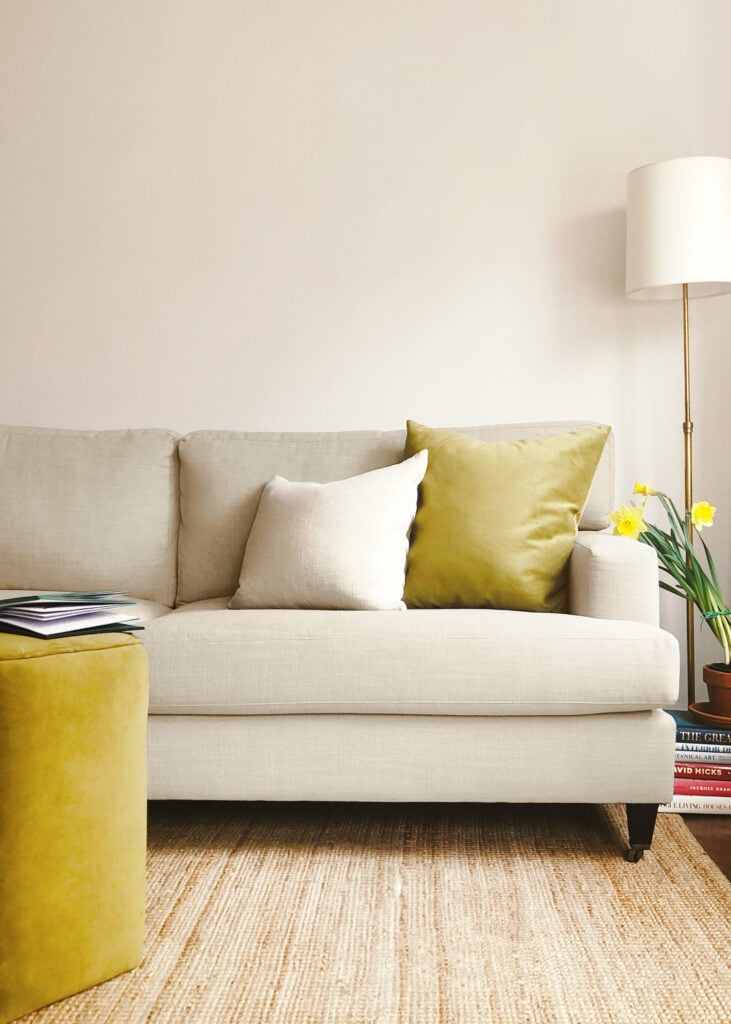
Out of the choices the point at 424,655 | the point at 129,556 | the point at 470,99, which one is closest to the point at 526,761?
the point at 424,655

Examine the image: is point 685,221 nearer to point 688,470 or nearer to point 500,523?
point 688,470

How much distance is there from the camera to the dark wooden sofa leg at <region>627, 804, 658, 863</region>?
6.39 ft

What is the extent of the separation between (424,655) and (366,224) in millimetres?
1801

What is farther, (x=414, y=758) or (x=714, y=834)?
(x=714, y=834)

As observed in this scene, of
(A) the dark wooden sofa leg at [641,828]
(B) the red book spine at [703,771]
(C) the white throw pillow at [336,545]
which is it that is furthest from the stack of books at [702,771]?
(C) the white throw pillow at [336,545]

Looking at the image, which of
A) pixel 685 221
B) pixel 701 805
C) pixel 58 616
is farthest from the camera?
pixel 685 221

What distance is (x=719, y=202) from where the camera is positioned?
2.67 m

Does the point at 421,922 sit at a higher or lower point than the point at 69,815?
lower

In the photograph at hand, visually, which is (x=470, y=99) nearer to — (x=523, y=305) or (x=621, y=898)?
(x=523, y=305)

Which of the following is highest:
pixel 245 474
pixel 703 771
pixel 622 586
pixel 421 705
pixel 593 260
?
pixel 593 260

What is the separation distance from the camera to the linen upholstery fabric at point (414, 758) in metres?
1.94


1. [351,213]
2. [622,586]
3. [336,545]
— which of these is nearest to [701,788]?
[622,586]

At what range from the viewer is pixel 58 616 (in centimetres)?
146

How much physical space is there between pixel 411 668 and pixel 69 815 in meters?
0.79
